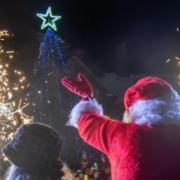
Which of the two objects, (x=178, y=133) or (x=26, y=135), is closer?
(x=26, y=135)

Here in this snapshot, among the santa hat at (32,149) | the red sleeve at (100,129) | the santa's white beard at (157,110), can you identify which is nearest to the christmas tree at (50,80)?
the red sleeve at (100,129)

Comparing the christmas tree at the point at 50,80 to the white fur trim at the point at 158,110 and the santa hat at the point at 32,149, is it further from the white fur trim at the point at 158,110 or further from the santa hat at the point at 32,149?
the santa hat at the point at 32,149

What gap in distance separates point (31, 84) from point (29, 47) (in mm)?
2181

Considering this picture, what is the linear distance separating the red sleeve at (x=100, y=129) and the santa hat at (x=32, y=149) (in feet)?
2.99

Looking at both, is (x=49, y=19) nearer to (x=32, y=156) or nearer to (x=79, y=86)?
(x=79, y=86)

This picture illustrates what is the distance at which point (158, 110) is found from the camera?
16.3 ft

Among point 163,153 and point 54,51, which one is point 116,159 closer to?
point 163,153

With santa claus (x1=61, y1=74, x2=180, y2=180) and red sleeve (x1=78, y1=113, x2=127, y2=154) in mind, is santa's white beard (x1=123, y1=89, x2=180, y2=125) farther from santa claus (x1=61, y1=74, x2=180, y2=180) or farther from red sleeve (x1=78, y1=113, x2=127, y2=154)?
red sleeve (x1=78, y1=113, x2=127, y2=154)

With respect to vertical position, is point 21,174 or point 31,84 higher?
point 21,174

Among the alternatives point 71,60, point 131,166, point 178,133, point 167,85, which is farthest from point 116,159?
point 71,60

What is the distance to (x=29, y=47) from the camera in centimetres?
2464

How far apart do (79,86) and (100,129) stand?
650 millimetres

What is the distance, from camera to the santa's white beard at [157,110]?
4.91 m

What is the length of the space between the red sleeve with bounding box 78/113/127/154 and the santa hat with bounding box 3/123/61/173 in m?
0.91
